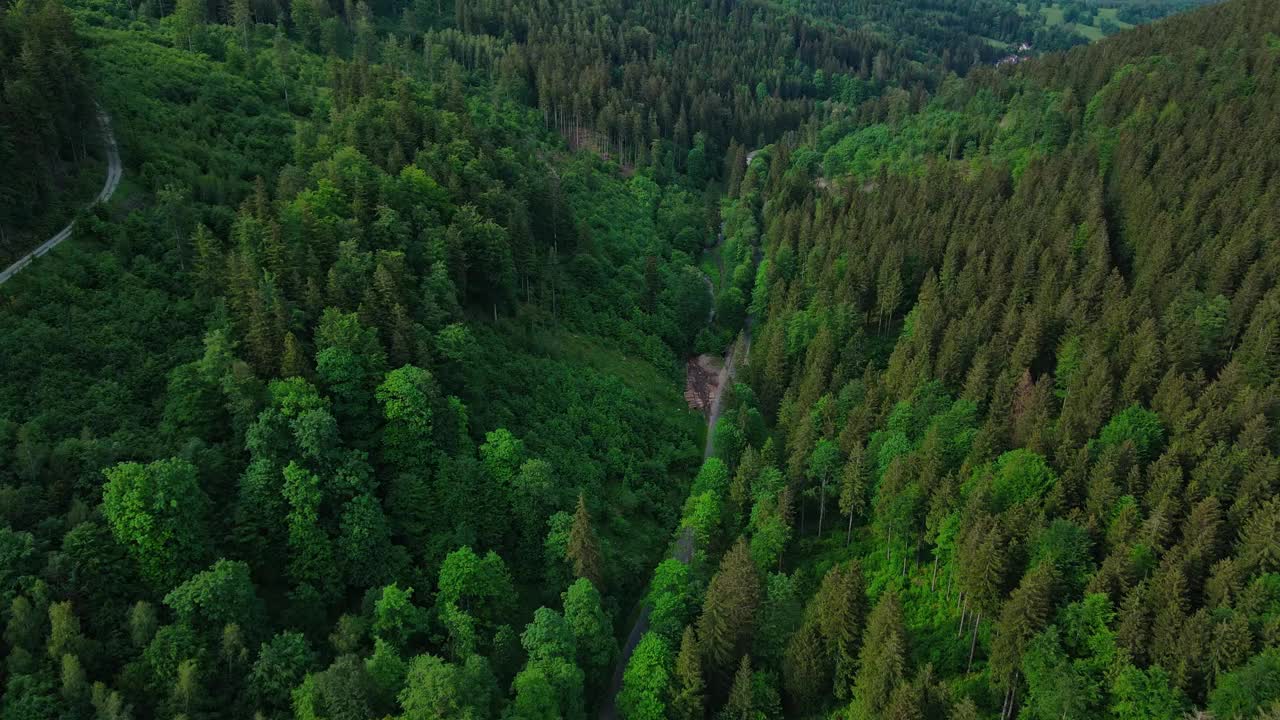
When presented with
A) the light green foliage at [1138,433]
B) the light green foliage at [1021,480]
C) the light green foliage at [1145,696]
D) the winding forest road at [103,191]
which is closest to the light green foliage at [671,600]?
the light green foliage at [1021,480]

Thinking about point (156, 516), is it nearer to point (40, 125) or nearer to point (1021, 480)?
point (40, 125)

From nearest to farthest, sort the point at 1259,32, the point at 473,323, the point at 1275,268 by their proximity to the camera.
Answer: the point at 1275,268 → the point at 473,323 → the point at 1259,32

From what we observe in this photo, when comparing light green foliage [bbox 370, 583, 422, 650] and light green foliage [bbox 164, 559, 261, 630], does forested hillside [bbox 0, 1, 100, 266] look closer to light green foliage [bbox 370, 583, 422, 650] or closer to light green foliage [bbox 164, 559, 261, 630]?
light green foliage [bbox 164, 559, 261, 630]

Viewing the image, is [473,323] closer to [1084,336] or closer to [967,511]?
[967,511]

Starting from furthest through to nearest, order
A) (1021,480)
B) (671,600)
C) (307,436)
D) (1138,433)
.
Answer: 1. (1138,433)
2. (1021,480)
3. (671,600)
4. (307,436)

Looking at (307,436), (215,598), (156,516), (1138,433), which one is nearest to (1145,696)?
(1138,433)

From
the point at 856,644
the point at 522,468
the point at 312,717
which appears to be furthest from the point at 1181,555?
the point at 312,717
